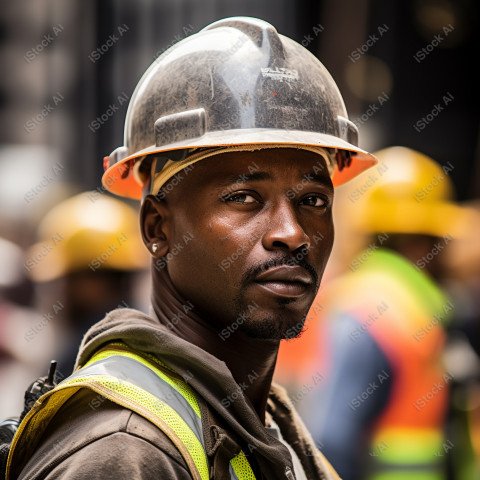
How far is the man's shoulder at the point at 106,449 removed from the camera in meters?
1.92

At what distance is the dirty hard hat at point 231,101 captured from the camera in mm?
2428

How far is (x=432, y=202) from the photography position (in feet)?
21.7

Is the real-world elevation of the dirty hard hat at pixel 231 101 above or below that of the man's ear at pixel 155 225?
above

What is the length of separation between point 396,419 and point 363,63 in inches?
251

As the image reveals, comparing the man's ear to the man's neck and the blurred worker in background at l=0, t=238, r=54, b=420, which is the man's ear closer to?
the man's neck

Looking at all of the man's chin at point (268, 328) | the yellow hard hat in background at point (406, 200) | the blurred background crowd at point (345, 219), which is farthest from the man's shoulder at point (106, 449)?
the yellow hard hat in background at point (406, 200)

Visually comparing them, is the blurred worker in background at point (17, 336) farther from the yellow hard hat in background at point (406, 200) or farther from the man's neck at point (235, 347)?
the man's neck at point (235, 347)

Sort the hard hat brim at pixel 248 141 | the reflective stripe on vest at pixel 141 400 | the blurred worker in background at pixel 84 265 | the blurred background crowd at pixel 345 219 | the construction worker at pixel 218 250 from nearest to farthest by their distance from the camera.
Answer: the reflective stripe on vest at pixel 141 400
the construction worker at pixel 218 250
the hard hat brim at pixel 248 141
the blurred background crowd at pixel 345 219
the blurred worker in background at pixel 84 265

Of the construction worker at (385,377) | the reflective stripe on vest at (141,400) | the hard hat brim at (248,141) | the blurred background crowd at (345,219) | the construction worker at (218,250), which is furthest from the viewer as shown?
the blurred background crowd at (345,219)

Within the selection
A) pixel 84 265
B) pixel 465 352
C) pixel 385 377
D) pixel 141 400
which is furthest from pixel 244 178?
pixel 84 265

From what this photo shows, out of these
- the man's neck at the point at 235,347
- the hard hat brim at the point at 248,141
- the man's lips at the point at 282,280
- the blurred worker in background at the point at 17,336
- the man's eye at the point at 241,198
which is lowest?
the blurred worker in background at the point at 17,336

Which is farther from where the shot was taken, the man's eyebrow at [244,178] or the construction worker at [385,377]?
the construction worker at [385,377]

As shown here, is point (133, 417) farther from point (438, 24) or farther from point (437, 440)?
point (438, 24)

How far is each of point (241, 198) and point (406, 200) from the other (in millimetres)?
4223
